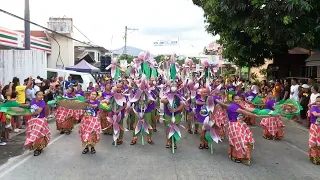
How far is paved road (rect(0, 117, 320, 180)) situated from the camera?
578 cm

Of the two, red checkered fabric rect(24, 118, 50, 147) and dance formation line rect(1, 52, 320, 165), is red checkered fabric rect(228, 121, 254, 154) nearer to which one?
dance formation line rect(1, 52, 320, 165)

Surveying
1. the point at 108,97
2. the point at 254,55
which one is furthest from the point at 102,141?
the point at 254,55

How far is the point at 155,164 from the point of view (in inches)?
256

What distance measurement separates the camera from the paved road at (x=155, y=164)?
5.78 metres

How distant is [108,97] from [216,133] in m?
2.90

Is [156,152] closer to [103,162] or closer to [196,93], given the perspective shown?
[103,162]

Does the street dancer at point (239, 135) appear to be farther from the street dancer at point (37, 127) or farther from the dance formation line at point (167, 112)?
the street dancer at point (37, 127)

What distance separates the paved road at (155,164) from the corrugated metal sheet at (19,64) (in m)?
5.92

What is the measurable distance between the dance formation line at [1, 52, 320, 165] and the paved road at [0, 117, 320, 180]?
303 mm

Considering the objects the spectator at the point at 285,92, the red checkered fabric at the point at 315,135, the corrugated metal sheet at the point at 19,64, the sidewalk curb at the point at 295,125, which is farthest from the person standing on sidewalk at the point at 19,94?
the spectator at the point at 285,92

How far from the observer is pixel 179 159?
273 inches

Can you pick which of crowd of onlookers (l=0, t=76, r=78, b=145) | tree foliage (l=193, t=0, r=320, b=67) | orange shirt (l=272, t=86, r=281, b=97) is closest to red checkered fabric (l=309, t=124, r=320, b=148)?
tree foliage (l=193, t=0, r=320, b=67)

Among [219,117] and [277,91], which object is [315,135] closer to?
[219,117]

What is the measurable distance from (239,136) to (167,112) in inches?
82.1
